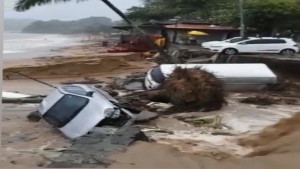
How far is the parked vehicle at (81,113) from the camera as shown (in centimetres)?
834

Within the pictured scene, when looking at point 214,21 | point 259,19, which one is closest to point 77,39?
point 214,21

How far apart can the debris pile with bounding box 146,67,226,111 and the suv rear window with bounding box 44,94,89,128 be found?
3.10 meters

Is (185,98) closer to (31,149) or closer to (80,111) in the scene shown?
(80,111)

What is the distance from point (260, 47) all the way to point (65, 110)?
55.5 ft

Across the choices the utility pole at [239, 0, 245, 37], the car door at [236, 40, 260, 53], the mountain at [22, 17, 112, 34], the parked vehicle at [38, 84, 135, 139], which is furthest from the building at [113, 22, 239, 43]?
the parked vehicle at [38, 84, 135, 139]

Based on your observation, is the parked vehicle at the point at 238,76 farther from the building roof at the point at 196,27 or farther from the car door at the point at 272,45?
the building roof at the point at 196,27

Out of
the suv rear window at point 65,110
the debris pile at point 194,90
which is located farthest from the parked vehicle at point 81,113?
the debris pile at point 194,90

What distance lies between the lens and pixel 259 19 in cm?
2906

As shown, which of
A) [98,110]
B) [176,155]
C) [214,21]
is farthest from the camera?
[214,21]

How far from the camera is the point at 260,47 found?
2430 cm

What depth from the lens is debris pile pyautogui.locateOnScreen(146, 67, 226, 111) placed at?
11.4 metres

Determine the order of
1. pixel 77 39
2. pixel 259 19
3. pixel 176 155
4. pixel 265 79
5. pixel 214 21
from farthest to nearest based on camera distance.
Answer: pixel 77 39, pixel 214 21, pixel 259 19, pixel 265 79, pixel 176 155

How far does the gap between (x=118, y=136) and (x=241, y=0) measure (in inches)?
902

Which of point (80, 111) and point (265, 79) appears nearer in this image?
point (80, 111)
